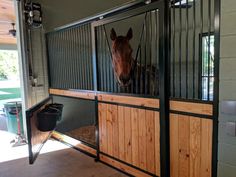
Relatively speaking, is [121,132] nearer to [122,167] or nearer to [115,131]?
[115,131]

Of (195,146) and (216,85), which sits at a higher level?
(216,85)

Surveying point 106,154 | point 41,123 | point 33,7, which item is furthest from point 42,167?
point 33,7

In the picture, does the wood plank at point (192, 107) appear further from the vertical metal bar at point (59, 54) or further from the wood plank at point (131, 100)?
the vertical metal bar at point (59, 54)

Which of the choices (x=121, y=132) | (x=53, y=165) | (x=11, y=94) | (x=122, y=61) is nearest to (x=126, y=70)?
(x=122, y=61)

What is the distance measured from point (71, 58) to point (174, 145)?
236 cm

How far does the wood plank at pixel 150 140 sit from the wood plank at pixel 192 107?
0.29m

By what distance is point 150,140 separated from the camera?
209 cm

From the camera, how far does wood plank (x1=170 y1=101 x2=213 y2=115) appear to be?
1.57 m

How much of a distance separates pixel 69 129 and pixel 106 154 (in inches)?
60.2

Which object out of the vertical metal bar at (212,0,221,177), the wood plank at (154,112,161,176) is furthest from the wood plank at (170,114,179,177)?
the vertical metal bar at (212,0,221,177)

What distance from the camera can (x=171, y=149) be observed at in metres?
1.91

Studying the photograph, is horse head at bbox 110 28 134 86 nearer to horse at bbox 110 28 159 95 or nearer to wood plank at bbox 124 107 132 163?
horse at bbox 110 28 159 95

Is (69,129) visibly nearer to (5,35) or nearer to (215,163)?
(215,163)

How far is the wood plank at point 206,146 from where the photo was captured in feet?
5.22
